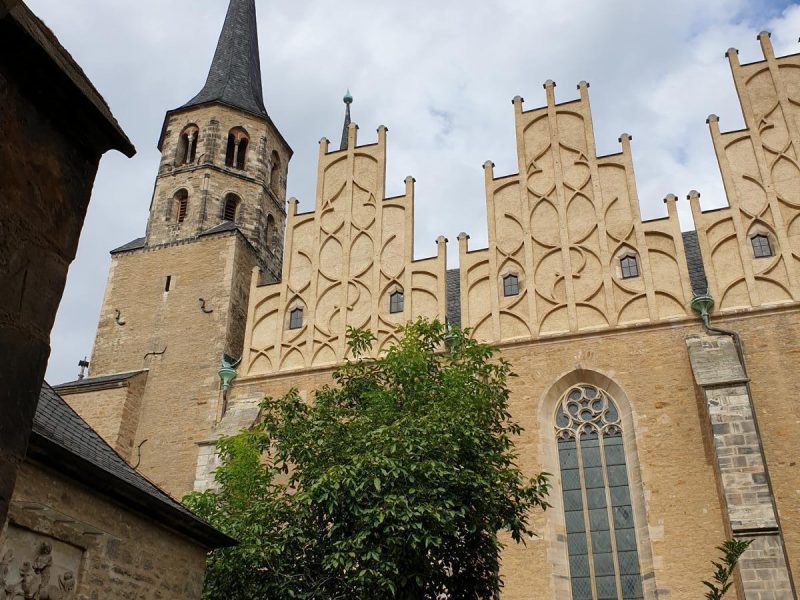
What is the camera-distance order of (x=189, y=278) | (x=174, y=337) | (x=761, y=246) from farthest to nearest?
(x=189, y=278), (x=174, y=337), (x=761, y=246)

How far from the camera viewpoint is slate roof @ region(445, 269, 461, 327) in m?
17.8

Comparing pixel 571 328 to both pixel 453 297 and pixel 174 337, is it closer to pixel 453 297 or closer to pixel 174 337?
pixel 453 297

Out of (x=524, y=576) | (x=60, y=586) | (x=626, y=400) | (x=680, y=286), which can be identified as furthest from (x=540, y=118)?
(x=60, y=586)

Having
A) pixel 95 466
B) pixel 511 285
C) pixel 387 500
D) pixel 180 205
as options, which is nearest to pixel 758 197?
pixel 511 285

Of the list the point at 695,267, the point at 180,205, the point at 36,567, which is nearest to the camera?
the point at 36,567

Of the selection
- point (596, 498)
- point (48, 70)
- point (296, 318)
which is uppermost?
point (296, 318)

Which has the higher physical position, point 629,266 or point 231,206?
point 231,206

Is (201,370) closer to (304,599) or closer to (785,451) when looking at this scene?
(304,599)

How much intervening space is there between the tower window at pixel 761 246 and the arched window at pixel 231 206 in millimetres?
13804

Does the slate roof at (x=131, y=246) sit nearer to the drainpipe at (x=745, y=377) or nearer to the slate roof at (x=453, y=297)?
the slate roof at (x=453, y=297)

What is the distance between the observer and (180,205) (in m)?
22.8

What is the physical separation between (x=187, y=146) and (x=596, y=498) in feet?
53.7

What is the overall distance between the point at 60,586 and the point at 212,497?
4.69 meters

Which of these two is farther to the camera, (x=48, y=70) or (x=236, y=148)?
(x=236, y=148)
